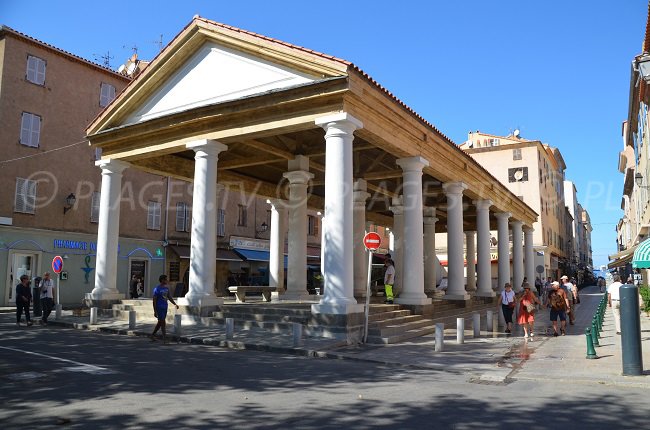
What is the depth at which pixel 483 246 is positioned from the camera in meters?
23.0

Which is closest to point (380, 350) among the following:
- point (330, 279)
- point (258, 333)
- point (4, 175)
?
point (330, 279)

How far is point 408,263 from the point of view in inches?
618

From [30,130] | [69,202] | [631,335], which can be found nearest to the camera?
[631,335]

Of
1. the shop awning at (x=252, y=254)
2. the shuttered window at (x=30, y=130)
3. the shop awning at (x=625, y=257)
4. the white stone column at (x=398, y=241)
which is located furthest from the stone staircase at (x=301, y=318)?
the shop awning at (x=252, y=254)

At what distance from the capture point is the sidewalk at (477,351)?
878 cm

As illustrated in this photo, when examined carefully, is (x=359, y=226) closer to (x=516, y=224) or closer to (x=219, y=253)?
(x=516, y=224)

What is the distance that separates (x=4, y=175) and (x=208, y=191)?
550 inches

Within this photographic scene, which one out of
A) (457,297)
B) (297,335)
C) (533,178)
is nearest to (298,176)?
(457,297)

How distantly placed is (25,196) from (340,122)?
18.2 m

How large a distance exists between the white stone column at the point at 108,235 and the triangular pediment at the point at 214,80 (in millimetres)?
A: 1923

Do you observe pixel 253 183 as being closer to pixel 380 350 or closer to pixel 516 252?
pixel 380 350

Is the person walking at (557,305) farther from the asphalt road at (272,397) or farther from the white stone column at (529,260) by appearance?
the white stone column at (529,260)

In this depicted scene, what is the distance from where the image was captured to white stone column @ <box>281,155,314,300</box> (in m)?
18.5

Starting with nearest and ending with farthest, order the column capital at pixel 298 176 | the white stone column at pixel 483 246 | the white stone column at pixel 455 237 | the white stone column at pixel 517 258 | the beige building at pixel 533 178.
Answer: the column capital at pixel 298 176
the white stone column at pixel 455 237
the white stone column at pixel 483 246
the white stone column at pixel 517 258
the beige building at pixel 533 178
